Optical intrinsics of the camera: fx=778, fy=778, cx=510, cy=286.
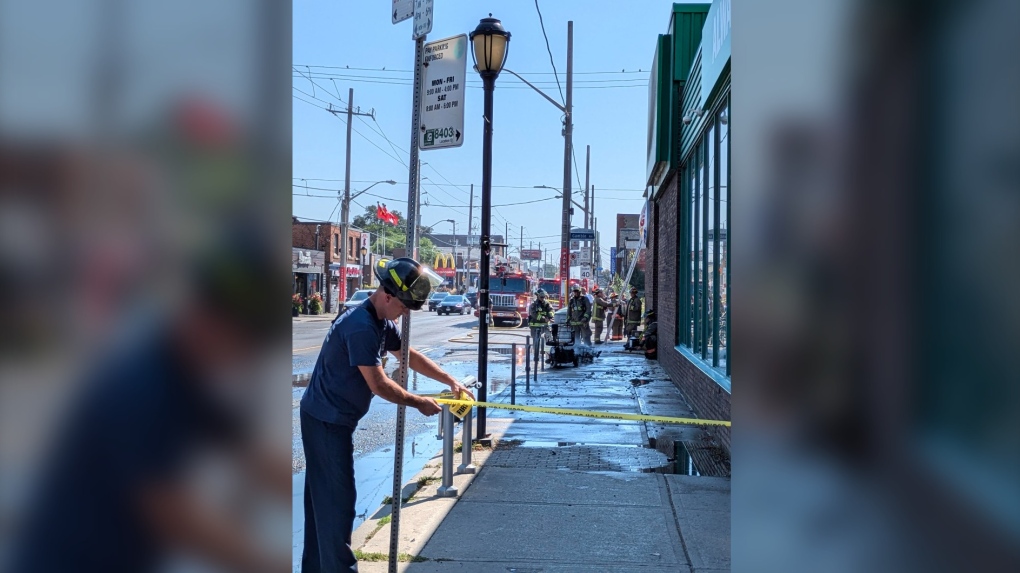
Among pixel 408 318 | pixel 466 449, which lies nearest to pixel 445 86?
pixel 408 318

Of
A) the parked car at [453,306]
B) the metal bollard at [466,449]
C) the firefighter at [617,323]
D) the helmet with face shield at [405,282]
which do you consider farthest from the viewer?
the parked car at [453,306]

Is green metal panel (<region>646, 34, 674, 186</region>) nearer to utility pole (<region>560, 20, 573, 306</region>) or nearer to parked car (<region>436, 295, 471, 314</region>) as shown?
utility pole (<region>560, 20, 573, 306</region>)

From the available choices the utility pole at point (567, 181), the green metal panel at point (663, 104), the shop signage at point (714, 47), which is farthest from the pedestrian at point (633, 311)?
the shop signage at point (714, 47)

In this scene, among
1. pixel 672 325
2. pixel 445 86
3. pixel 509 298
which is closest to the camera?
pixel 445 86

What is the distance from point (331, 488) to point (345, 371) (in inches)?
23.4

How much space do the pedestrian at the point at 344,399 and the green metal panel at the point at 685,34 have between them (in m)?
10.0

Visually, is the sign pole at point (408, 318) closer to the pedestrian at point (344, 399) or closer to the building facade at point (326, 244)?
the pedestrian at point (344, 399)

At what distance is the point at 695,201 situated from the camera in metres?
11.3

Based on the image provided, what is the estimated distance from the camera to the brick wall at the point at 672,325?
8.66 metres

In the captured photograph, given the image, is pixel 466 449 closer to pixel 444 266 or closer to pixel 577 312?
pixel 577 312
